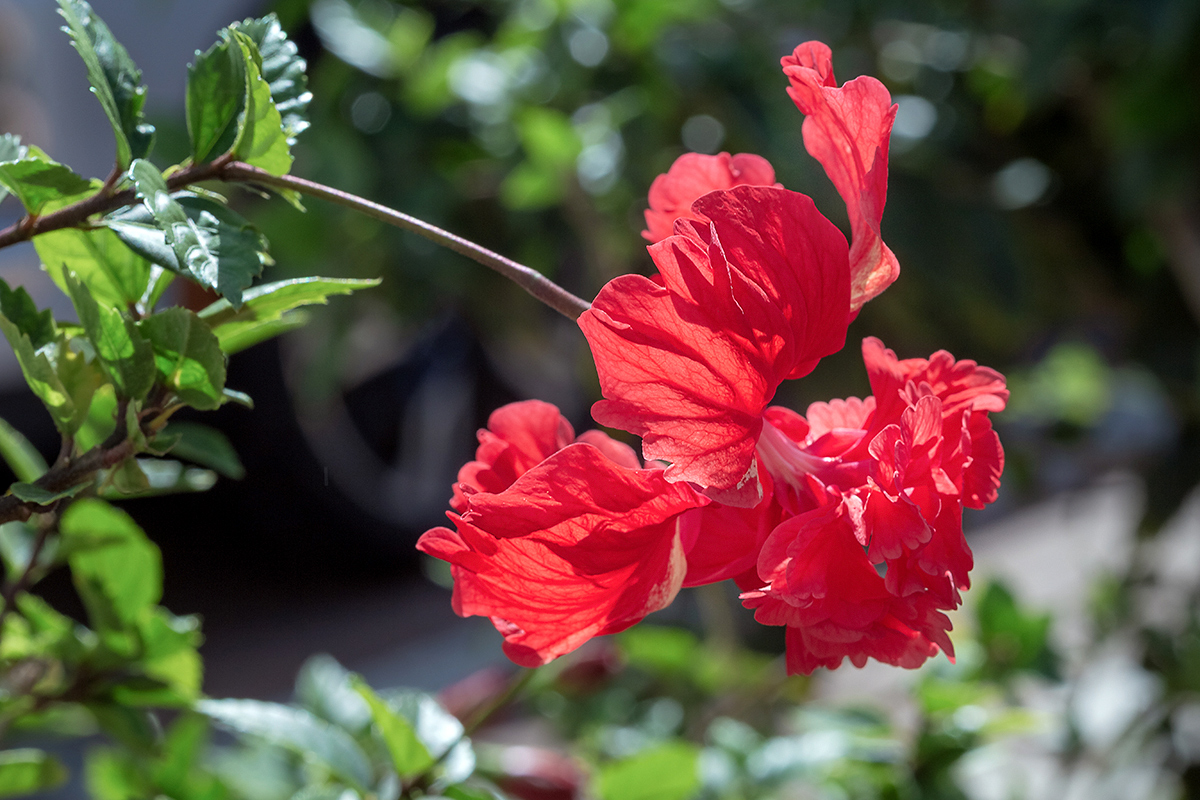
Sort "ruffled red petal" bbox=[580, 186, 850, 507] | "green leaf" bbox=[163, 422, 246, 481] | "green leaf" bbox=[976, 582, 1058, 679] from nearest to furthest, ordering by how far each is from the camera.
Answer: "ruffled red petal" bbox=[580, 186, 850, 507], "green leaf" bbox=[163, 422, 246, 481], "green leaf" bbox=[976, 582, 1058, 679]

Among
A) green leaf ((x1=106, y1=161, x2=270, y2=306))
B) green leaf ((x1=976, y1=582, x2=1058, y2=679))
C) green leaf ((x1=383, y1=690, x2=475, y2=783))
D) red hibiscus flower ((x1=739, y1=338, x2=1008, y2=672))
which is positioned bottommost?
green leaf ((x1=383, y1=690, x2=475, y2=783))

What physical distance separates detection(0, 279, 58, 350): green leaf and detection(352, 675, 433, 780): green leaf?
0.18 metres

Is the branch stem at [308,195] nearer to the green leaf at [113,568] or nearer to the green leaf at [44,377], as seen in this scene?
the green leaf at [44,377]

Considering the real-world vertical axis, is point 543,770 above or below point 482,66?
below

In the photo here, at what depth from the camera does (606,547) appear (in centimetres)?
27

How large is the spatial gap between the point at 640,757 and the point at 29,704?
0.93 ft

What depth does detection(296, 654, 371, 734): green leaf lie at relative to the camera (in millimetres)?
532

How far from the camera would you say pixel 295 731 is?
16.5 inches

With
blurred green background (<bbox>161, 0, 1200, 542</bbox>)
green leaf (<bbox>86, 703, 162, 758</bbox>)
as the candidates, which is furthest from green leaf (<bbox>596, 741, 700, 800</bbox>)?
blurred green background (<bbox>161, 0, 1200, 542</bbox>)

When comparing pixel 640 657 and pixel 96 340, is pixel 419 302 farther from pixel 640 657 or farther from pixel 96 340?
pixel 96 340

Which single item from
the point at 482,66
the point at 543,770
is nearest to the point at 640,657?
the point at 543,770

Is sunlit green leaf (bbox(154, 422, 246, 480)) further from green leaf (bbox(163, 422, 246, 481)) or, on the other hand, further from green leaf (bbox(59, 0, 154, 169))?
green leaf (bbox(59, 0, 154, 169))

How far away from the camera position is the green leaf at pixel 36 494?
0.25 meters

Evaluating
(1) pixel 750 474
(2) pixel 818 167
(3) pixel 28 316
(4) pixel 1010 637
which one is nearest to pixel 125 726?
(3) pixel 28 316
